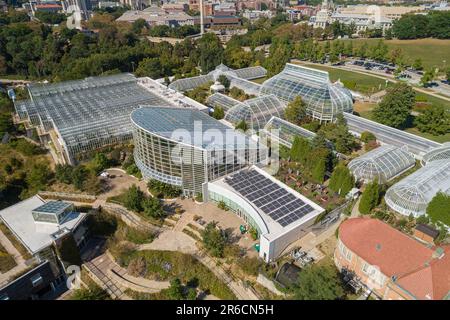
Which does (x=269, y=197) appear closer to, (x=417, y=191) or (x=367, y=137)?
(x=417, y=191)

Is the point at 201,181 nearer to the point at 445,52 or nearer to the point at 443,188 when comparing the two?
the point at 443,188

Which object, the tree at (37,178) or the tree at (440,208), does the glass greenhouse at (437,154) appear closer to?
the tree at (440,208)

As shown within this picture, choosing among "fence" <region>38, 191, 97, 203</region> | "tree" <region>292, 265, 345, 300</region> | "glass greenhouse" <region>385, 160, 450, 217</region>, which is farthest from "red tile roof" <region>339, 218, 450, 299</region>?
"fence" <region>38, 191, 97, 203</region>

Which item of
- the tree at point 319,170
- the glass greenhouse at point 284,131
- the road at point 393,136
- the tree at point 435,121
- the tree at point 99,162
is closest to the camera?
the tree at point 319,170

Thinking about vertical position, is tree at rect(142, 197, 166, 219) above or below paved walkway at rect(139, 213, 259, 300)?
above

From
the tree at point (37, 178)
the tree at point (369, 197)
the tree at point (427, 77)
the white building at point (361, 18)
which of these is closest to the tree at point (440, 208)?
the tree at point (369, 197)

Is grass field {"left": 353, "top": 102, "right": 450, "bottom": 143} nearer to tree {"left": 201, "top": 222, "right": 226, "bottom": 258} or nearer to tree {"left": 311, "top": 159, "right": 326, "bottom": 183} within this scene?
tree {"left": 311, "top": 159, "right": 326, "bottom": 183}
